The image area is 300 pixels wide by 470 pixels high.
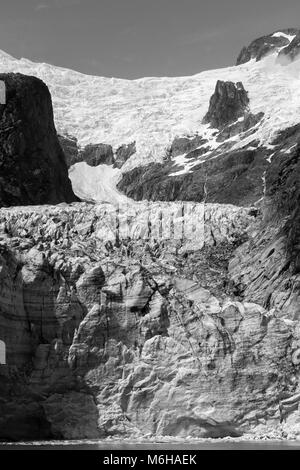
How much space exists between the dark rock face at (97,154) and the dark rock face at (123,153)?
0.90 metres

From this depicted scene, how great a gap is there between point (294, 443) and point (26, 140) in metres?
71.6

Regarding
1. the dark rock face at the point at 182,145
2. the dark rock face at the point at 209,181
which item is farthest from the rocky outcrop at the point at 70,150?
the dark rock face at the point at 182,145

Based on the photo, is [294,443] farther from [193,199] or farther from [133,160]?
[133,160]

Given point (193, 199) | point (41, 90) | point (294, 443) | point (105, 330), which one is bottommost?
point (294, 443)

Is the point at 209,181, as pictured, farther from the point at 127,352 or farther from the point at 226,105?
the point at 127,352

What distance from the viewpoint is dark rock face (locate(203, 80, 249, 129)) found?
19038cm

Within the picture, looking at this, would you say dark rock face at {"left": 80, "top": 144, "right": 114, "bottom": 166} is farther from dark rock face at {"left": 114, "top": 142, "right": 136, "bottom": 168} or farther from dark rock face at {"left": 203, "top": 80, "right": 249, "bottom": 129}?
Answer: dark rock face at {"left": 203, "top": 80, "right": 249, "bottom": 129}

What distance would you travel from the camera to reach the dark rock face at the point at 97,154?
18950 centimetres

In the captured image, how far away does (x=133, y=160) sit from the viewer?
18675 centimetres

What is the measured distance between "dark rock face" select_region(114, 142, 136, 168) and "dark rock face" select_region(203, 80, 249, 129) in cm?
1258

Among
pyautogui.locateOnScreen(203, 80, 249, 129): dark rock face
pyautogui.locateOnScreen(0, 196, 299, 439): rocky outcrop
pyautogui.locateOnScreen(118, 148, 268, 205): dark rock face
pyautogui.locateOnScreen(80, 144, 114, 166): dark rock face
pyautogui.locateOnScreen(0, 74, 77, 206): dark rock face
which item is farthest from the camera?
pyautogui.locateOnScreen(203, 80, 249, 129): dark rock face

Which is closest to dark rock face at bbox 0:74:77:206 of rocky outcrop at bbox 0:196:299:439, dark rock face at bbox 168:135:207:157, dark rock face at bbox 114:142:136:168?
dark rock face at bbox 168:135:207:157

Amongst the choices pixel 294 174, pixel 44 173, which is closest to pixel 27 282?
pixel 294 174

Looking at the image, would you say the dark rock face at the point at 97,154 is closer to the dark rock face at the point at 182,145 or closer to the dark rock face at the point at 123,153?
the dark rock face at the point at 123,153
